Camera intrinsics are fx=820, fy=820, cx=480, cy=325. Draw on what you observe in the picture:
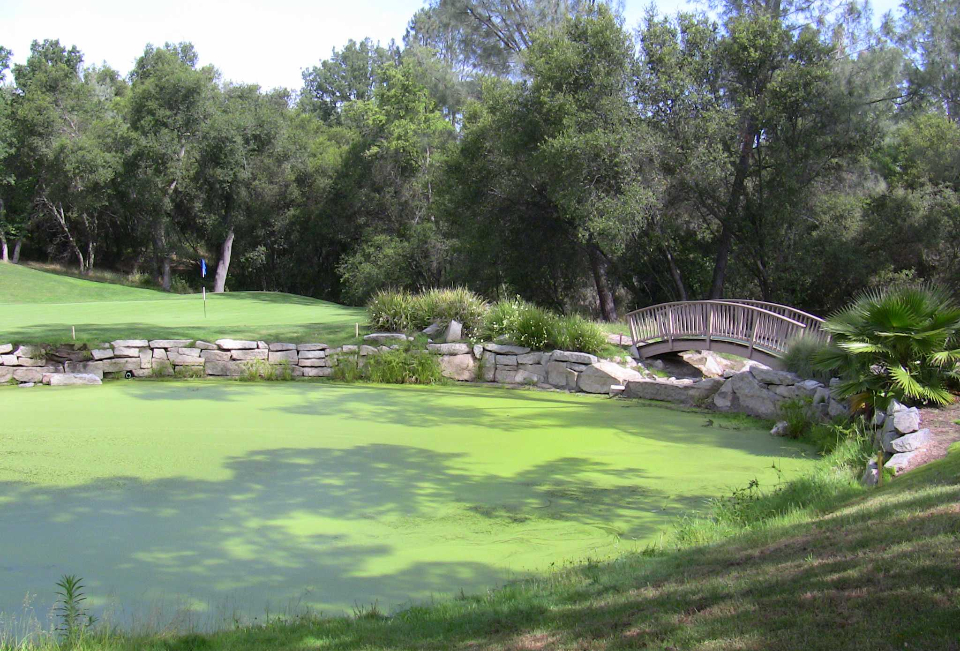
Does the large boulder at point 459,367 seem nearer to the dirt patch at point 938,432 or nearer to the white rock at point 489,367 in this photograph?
the white rock at point 489,367

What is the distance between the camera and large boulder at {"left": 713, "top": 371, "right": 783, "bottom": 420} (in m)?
11.6

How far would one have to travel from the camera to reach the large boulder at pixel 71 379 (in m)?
13.6

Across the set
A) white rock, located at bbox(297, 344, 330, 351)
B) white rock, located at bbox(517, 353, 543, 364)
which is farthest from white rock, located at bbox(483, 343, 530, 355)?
white rock, located at bbox(297, 344, 330, 351)

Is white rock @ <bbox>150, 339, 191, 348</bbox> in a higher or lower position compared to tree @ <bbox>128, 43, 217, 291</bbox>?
lower

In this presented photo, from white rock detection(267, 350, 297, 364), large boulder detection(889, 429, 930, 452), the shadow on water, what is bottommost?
the shadow on water

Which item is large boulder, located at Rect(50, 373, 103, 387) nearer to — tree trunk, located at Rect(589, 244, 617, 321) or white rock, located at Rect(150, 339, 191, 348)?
white rock, located at Rect(150, 339, 191, 348)

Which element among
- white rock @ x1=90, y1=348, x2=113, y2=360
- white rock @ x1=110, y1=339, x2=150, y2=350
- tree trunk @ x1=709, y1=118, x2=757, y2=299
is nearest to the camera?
white rock @ x1=90, y1=348, x2=113, y2=360

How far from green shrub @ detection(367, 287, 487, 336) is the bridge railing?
10.4ft

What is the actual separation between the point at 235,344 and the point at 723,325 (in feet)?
28.9

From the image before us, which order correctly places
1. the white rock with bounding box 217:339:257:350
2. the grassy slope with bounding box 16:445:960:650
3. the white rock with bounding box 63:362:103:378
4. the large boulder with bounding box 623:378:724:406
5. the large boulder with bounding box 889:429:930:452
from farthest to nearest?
the white rock with bounding box 217:339:257:350 < the white rock with bounding box 63:362:103:378 < the large boulder with bounding box 623:378:724:406 < the large boulder with bounding box 889:429:930:452 < the grassy slope with bounding box 16:445:960:650

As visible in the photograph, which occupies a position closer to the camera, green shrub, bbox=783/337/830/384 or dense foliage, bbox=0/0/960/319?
green shrub, bbox=783/337/830/384

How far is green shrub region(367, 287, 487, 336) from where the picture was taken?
16.5 m

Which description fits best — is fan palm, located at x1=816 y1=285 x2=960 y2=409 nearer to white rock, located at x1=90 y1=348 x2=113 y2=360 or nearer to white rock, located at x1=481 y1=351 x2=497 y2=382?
white rock, located at x1=481 y1=351 x2=497 y2=382

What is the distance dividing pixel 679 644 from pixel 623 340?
42.7 ft
